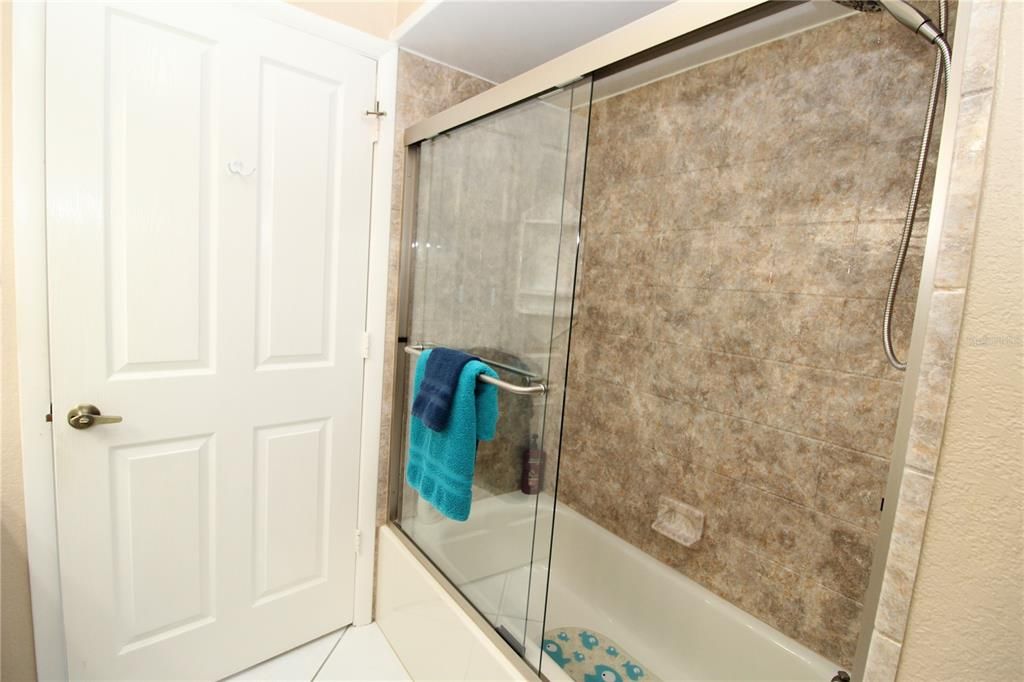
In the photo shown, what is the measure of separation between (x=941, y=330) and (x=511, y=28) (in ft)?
4.81

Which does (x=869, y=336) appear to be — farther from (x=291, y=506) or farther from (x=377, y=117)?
(x=291, y=506)

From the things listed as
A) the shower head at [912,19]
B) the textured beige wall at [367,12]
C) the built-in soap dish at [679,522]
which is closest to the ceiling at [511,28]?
the textured beige wall at [367,12]

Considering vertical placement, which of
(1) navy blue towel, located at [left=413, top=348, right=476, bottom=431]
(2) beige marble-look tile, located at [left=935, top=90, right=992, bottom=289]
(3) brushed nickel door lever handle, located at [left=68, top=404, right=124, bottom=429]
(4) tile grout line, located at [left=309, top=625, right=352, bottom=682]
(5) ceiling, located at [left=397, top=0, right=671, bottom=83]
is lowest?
(4) tile grout line, located at [left=309, top=625, right=352, bottom=682]

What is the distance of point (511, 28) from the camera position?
1535 millimetres

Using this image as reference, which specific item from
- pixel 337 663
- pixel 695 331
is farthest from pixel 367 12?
pixel 337 663

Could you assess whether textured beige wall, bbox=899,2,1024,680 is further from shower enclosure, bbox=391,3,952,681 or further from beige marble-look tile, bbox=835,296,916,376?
beige marble-look tile, bbox=835,296,916,376

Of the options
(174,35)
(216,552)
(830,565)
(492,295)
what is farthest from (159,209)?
(830,565)

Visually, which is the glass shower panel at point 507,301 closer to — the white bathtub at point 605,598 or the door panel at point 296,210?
the white bathtub at point 605,598

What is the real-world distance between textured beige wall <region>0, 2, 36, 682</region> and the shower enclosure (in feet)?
3.37

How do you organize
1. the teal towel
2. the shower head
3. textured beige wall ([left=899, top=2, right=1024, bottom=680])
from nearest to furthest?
textured beige wall ([left=899, top=2, right=1024, bottom=680]) → the shower head → the teal towel

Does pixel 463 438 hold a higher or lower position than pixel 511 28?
lower

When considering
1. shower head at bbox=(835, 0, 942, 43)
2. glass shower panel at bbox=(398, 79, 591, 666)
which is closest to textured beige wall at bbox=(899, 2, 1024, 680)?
shower head at bbox=(835, 0, 942, 43)

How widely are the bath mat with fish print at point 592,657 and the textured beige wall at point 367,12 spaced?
2151mm

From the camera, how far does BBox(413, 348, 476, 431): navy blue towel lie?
138cm
